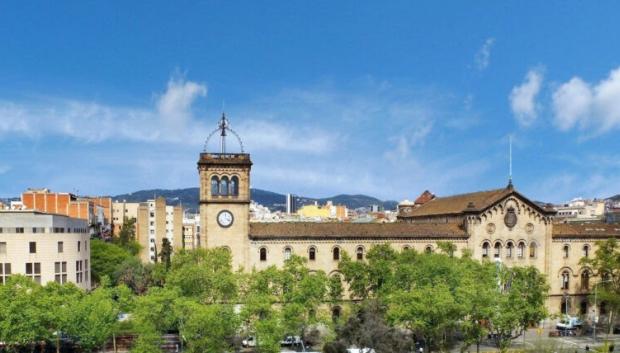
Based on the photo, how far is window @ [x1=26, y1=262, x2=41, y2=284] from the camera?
2365 inches

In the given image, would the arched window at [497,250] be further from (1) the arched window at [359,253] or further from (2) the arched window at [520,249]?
(1) the arched window at [359,253]

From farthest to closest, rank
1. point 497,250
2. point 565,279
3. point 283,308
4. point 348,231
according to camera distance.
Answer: point 565,279 → point 497,250 → point 348,231 → point 283,308

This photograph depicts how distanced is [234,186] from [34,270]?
2608 cm

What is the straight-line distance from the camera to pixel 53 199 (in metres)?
102

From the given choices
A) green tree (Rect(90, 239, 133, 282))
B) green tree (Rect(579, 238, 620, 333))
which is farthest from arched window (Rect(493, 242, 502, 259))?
green tree (Rect(90, 239, 133, 282))

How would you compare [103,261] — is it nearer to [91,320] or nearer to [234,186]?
[234,186]

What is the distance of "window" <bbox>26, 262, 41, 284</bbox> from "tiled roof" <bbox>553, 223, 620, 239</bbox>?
62.9 m

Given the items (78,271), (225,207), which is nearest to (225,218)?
(225,207)

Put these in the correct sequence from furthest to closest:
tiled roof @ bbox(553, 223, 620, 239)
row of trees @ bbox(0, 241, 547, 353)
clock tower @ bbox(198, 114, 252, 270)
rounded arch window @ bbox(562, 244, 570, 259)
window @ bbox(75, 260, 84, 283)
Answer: window @ bbox(75, 260, 84, 283) < rounded arch window @ bbox(562, 244, 570, 259) < tiled roof @ bbox(553, 223, 620, 239) < clock tower @ bbox(198, 114, 252, 270) < row of trees @ bbox(0, 241, 547, 353)

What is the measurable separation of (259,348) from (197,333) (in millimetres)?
4990

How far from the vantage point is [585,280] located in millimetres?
65438

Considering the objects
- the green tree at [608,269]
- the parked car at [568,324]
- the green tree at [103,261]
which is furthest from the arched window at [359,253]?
the green tree at [103,261]

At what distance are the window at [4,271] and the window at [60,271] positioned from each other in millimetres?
5008

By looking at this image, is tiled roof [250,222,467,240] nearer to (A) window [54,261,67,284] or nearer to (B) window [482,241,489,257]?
(B) window [482,241,489,257]
